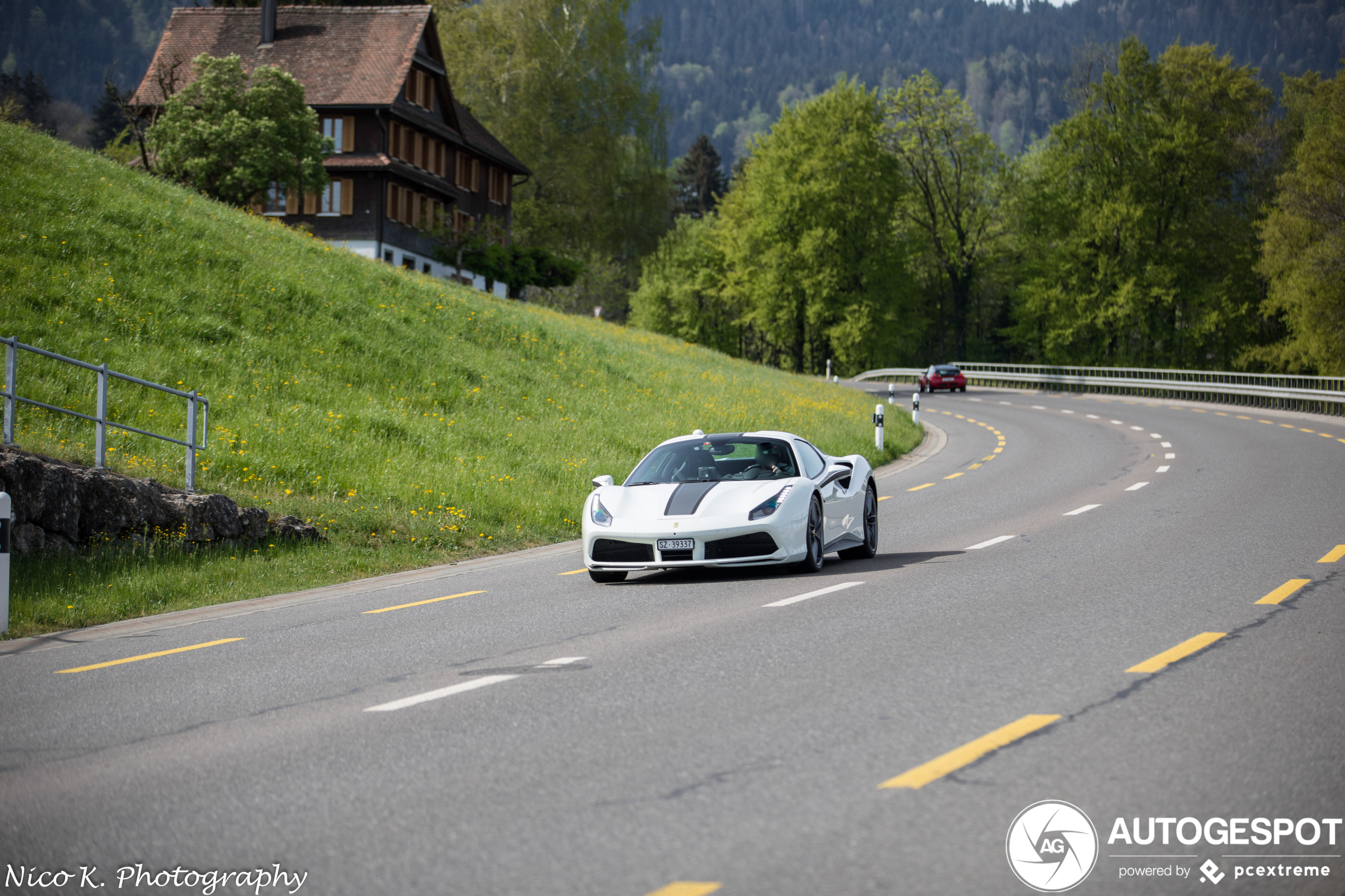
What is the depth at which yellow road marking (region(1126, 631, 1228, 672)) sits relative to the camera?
6.79m

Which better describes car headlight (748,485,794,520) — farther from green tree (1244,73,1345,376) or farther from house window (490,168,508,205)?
house window (490,168,508,205)

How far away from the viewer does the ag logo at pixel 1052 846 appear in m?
3.89

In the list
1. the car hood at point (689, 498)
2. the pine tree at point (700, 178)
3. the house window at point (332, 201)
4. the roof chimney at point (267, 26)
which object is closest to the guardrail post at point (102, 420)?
the car hood at point (689, 498)

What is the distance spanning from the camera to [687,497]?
11.4 meters

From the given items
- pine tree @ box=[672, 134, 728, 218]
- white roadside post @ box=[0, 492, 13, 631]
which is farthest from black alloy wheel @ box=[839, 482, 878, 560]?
pine tree @ box=[672, 134, 728, 218]

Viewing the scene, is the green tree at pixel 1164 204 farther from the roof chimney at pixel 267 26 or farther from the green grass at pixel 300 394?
the roof chimney at pixel 267 26

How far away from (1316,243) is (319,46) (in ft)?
132

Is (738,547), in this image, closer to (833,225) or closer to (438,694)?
(438,694)

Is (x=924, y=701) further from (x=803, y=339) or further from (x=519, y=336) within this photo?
(x=803, y=339)

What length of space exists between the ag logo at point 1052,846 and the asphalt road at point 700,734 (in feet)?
0.18

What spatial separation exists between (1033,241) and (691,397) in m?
48.4

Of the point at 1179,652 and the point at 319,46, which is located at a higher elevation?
the point at 319,46

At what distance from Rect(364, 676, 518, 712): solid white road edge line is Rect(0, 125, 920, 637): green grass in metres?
4.41

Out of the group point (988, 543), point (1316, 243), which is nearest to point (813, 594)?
point (988, 543)
